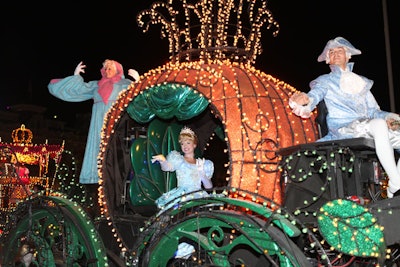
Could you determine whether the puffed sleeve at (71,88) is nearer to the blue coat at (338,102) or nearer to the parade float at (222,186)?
the parade float at (222,186)

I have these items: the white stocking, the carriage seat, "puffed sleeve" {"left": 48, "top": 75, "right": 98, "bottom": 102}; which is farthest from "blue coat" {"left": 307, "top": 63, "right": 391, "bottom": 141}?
"puffed sleeve" {"left": 48, "top": 75, "right": 98, "bottom": 102}

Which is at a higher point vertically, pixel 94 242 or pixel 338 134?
pixel 338 134

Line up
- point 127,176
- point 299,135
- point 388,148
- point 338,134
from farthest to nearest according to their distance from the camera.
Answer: point 127,176, point 299,135, point 338,134, point 388,148

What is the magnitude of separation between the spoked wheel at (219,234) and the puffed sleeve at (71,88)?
2.92 meters

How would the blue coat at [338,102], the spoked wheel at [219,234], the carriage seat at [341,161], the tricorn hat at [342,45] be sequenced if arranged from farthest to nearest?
the tricorn hat at [342,45]
the blue coat at [338,102]
the carriage seat at [341,161]
the spoked wheel at [219,234]

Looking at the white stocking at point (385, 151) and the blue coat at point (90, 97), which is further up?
the blue coat at point (90, 97)

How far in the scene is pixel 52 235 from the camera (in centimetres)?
482

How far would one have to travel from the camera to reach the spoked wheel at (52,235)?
14.5 feet

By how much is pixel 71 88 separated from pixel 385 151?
13.6 feet

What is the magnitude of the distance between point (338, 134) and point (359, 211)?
1179 millimetres

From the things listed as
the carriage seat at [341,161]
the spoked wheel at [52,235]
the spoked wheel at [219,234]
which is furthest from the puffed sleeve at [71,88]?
the carriage seat at [341,161]

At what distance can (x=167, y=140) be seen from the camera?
6613 millimetres

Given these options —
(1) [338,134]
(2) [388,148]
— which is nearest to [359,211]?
(2) [388,148]

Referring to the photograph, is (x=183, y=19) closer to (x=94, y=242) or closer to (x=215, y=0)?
(x=215, y=0)
